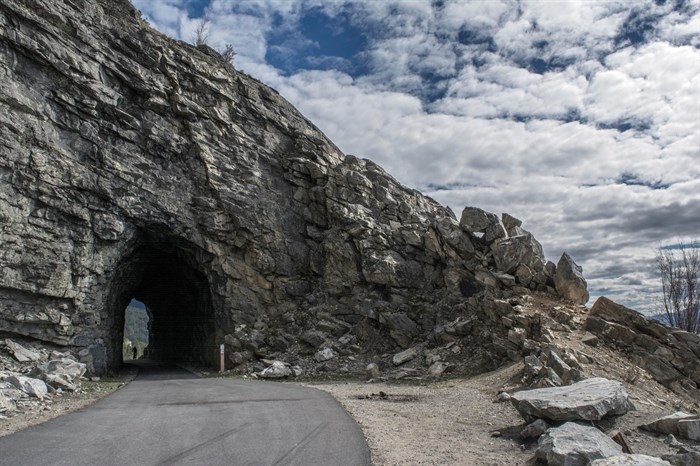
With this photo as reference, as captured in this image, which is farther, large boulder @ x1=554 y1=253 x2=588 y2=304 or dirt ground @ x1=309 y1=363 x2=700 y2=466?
large boulder @ x1=554 y1=253 x2=588 y2=304

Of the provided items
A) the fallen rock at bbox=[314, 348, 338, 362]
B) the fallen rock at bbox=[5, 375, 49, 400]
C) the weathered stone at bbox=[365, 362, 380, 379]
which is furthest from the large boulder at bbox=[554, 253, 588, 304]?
the fallen rock at bbox=[5, 375, 49, 400]

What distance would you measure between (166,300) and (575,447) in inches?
1557

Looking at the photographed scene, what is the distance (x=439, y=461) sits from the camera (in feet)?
25.0

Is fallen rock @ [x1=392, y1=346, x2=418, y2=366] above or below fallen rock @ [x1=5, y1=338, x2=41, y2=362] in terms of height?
below

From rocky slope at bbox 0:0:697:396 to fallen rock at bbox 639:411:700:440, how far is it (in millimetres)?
9594

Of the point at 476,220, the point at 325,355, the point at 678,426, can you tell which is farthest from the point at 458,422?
the point at 476,220

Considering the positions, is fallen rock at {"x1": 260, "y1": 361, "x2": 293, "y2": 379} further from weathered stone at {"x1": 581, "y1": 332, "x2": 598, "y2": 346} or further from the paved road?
weathered stone at {"x1": 581, "y1": 332, "x2": 598, "y2": 346}

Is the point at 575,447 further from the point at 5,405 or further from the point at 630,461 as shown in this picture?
the point at 5,405

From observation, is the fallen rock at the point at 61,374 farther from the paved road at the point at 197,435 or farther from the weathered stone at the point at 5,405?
the weathered stone at the point at 5,405

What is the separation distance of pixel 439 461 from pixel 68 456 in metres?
6.03

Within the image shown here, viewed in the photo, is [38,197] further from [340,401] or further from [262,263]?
[340,401]

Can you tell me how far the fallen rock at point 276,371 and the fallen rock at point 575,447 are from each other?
15901 mm

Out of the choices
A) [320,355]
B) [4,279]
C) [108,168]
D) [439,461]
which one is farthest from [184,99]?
[439,461]

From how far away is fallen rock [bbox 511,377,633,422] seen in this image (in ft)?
29.1
